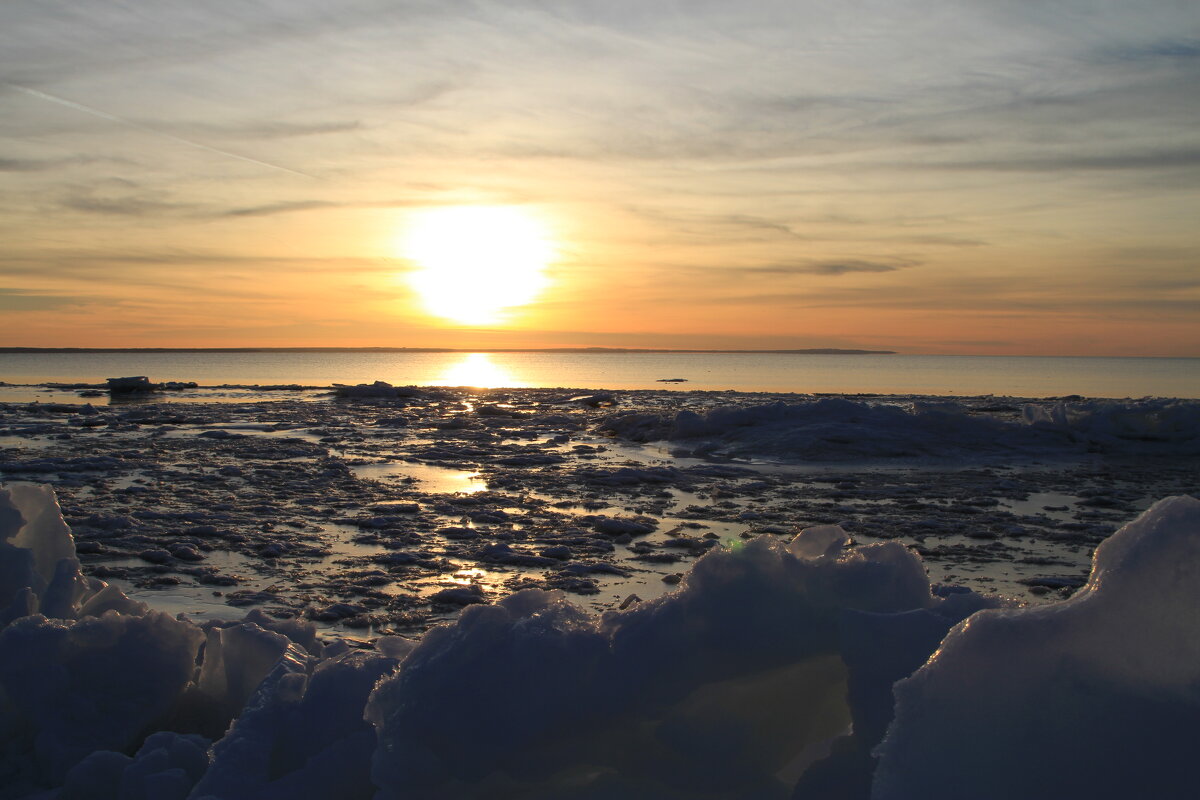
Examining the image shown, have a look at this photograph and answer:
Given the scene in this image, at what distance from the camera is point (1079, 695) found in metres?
1.63

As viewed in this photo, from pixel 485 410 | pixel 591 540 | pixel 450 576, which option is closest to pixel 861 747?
pixel 450 576

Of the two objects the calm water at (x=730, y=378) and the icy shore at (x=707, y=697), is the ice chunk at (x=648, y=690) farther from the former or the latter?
the calm water at (x=730, y=378)

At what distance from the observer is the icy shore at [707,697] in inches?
63.4

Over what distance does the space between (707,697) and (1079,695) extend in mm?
879

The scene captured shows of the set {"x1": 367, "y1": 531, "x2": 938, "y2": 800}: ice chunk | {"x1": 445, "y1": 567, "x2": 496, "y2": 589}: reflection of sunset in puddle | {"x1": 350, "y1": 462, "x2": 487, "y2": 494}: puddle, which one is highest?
{"x1": 367, "y1": 531, "x2": 938, "y2": 800}: ice chunk

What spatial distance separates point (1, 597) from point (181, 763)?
1.57m

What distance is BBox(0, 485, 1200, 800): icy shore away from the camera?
1.61 metres

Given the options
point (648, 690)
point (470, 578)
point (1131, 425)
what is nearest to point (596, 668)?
point (648, 690)

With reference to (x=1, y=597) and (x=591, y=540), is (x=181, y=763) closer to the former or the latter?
(x=1, y=597)

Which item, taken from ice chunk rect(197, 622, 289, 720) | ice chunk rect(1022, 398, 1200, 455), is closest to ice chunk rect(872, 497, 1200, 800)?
ice chunk rect(197, 622, 289, 720)

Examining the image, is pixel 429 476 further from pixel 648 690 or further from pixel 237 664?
pixel 648 690

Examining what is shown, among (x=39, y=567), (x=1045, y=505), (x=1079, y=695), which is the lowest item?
(x=1045, y=505)

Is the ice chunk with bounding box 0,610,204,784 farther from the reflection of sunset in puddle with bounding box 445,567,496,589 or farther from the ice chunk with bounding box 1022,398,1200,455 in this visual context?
the ice chunk with bounding box 1022,398,1200,455

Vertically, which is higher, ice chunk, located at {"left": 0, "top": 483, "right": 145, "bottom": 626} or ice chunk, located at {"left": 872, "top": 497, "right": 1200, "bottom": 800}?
ice chunk, located at {"left": 872, "top": 497, "right": 1200, "bottom": 800}
